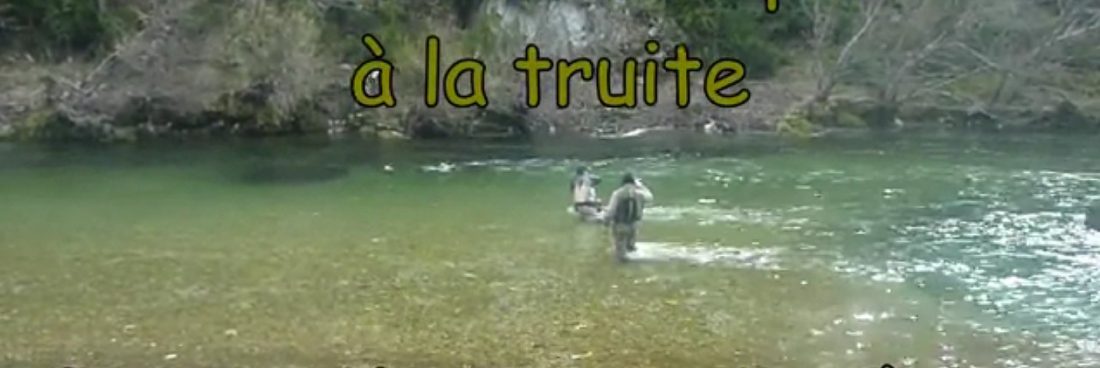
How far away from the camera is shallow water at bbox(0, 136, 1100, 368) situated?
16438 mm

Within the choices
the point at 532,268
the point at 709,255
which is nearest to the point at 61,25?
the point at 532,268

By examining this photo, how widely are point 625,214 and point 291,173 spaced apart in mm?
14862

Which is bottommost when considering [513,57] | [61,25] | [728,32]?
[513,57]

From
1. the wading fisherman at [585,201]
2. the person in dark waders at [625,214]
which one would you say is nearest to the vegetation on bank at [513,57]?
the wading fisherman at [585,201]

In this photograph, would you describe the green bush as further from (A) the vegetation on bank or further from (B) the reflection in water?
(B) the reflection in water

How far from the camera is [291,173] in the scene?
112ft

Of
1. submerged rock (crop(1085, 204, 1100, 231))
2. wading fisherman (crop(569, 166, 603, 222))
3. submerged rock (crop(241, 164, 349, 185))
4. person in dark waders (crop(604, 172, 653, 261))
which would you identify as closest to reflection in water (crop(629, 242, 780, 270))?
person in dark waders (crop(604, 172, 653, 261))

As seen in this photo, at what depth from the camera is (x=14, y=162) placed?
36.1 m

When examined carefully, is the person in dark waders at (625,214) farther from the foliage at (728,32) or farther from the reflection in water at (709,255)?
the foliage at (728,32)

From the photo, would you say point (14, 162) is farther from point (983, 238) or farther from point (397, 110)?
point (983, 238)

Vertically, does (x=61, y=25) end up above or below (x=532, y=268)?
above

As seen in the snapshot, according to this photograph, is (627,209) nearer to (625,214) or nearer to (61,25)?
(625,214)

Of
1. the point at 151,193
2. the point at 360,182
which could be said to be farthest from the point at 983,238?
the point at 151,193

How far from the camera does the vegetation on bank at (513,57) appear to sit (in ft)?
138
